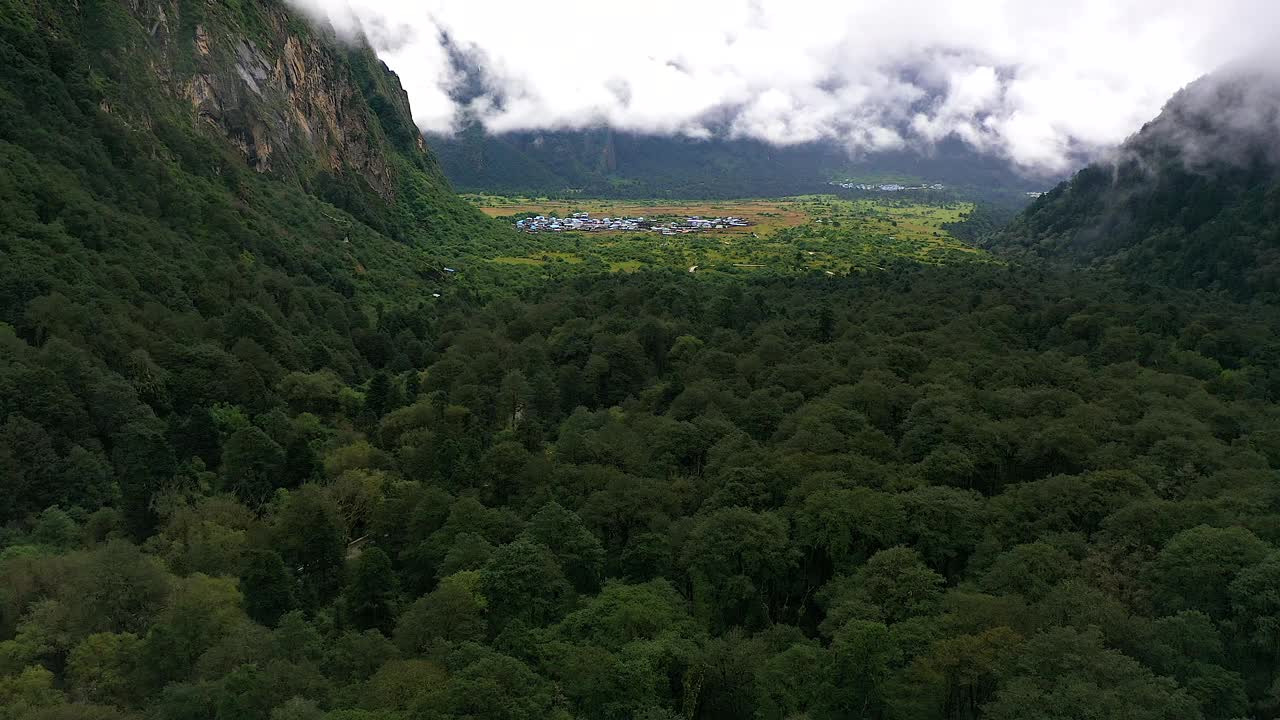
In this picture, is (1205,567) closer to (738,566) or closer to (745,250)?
(738,566)

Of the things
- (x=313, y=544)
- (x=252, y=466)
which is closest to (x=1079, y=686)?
(x=313, y=544)

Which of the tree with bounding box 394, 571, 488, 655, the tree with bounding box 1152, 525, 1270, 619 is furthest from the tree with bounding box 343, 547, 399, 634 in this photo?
the tree with bounding box 1152, 525, 1270, 619

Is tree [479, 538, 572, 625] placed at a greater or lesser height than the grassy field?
lesser

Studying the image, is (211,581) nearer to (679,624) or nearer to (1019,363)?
(679,624)

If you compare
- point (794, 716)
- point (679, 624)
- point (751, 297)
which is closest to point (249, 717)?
point (679, 624)

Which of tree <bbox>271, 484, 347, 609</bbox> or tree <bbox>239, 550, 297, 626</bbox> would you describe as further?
tree <bbox>271, 484, 347, 609</bbox>

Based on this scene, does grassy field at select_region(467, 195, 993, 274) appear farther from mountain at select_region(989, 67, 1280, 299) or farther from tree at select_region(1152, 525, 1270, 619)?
tree at select_region(1152, 525, 1270, 619)

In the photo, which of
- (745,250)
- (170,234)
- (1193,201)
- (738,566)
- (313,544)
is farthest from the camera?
(745,250)
